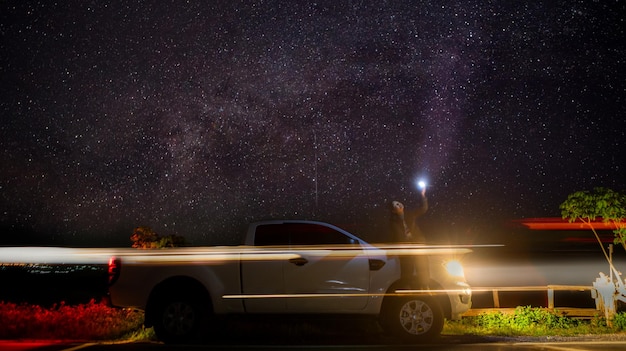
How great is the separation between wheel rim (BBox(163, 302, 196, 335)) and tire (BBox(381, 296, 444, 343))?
3.01m

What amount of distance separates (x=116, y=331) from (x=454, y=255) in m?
5.72

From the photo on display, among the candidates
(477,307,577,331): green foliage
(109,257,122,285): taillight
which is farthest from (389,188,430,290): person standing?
(109,257,122,285): taillight

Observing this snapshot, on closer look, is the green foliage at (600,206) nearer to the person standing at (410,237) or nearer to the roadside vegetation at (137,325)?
the roadside vegetation at (137,325)

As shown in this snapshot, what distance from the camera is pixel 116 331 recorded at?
32.3 ft

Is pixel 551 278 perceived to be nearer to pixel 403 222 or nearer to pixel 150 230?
pixel 150 230

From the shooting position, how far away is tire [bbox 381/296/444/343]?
344 inches

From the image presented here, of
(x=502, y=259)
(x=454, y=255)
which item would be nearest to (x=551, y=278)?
(x=502, y=259)

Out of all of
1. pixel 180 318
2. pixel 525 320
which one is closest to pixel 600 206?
pixel 525 320

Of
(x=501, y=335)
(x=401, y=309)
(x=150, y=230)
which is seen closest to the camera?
(x=401, y=309)

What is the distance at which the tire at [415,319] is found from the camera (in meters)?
8.75

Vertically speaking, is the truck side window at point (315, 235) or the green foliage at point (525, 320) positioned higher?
the truck side window at point (315, 235)

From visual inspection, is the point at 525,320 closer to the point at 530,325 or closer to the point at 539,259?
the point at 530,325

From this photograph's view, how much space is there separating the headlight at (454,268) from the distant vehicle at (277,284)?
0.02 metres

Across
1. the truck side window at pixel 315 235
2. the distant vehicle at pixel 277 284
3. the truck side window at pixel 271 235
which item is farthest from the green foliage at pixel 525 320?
the truck side window at pixel 271 235
